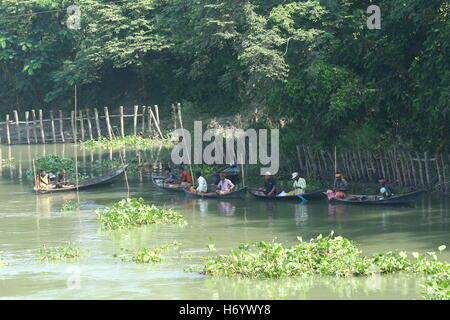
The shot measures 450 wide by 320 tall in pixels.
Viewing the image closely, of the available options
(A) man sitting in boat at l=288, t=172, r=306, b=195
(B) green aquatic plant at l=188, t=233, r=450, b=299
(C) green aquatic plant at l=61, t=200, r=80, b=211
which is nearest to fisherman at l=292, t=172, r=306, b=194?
(A) man sitting in boat at l=288, t=172, r=306, b=195

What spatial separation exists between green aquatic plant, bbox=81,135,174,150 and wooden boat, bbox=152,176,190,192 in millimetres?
10363

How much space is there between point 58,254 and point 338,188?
8842 mm

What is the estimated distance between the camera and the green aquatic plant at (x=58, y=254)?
61.0 ft

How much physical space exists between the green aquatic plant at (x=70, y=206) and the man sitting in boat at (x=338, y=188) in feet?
24.0

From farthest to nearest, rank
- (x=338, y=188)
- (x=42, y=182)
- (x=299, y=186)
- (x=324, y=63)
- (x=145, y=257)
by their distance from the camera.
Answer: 1. (x=42, y=182)
2. (x=299, y=186)
3. (x=324, y=63)
4. (x=338, y=188)
5. (x=145, y=257)

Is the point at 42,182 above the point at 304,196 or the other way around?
above

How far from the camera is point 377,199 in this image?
23.3 metres

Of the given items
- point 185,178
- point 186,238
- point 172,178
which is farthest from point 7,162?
point 186,238

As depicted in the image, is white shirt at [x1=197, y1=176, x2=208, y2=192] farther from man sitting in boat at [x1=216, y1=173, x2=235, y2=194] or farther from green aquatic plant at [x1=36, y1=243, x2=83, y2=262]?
green aquatic plant at [x1=36, y1=243, x2=83, y2=262]

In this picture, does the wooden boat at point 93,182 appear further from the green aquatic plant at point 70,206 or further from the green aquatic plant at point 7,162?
the green aquatic plant at point 7,162

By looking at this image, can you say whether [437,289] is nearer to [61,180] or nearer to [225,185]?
[225,185]

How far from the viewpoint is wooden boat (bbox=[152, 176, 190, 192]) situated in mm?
28109

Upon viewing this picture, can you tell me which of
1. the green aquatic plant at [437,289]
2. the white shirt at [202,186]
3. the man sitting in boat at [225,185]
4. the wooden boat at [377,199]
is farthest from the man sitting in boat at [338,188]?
the green aquatic plant at [437,289]
